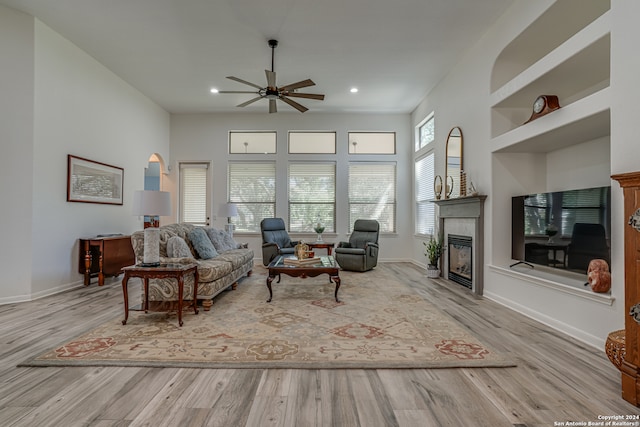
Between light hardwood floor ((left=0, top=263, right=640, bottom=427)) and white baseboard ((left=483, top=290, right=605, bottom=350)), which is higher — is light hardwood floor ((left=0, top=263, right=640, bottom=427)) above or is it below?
below

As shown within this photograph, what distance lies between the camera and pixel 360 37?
4.00 metres

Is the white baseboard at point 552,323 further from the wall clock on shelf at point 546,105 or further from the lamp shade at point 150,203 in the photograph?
the lamp shade at point 150,203

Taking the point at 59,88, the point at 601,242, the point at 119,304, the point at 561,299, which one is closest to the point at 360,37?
the point at 601,242

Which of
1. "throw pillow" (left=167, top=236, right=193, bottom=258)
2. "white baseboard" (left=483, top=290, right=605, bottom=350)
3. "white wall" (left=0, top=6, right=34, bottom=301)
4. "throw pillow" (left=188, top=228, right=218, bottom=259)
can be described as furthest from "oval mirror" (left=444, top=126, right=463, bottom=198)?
"white wall" (left=0, top=6, right=34, bottom=301)

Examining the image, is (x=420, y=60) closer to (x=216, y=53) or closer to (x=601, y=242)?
(x=216, y=53)

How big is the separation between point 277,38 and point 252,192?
3.63 meters

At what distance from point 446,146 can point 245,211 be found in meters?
4.47

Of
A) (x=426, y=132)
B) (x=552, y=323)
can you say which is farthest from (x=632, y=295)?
(x=426, y=132)

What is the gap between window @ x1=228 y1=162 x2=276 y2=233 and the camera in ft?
22.7

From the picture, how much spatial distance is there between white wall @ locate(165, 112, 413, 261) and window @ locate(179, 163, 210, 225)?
0.18 m

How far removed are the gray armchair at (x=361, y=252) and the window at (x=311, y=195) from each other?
104 cm

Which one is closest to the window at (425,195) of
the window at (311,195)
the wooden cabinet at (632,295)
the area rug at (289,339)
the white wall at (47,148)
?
the window at (311,195)

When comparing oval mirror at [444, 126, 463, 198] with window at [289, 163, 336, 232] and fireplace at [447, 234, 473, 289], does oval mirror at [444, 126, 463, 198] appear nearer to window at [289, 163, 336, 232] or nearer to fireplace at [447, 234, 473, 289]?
fireplace at [447, 234, 473, 289]

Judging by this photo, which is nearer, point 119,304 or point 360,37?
point 119,304
